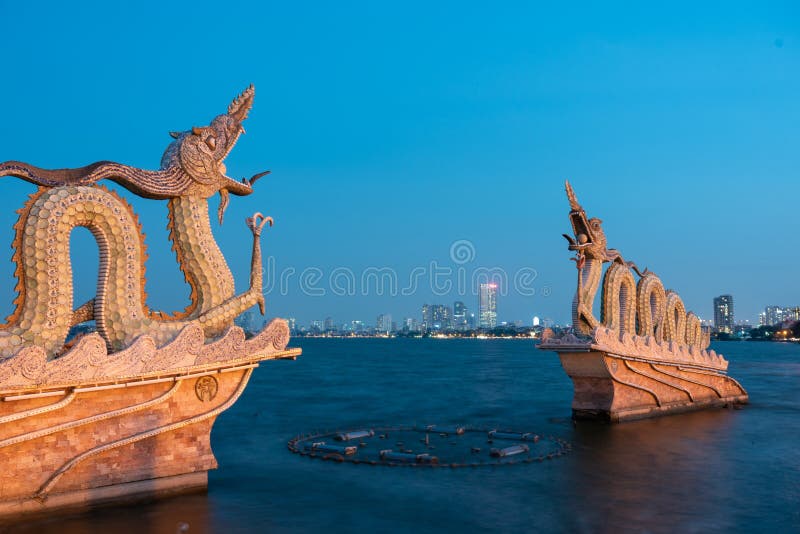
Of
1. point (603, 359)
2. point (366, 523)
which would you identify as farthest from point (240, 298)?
point (603, 359)

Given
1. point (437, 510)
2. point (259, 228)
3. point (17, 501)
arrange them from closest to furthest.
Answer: point (17, 501) < point (437, 510) < point (259, 228)

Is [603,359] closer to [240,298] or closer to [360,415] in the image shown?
[360,415]

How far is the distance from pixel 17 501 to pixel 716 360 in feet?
98.0

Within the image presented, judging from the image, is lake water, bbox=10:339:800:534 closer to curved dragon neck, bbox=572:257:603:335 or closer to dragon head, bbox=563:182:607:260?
curved dragon neck, bbox=572:257:603:335

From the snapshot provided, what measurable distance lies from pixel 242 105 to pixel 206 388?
23.2ft

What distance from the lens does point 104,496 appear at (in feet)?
51.4

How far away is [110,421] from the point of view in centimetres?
1577

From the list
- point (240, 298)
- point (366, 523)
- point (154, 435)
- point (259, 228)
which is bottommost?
point (366, 523)

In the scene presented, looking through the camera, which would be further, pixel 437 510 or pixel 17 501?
pixel 437 510

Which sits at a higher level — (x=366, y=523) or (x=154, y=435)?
(x=154, y=435)

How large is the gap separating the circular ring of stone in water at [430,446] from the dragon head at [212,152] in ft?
29.6

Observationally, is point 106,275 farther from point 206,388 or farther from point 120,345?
point 206,388

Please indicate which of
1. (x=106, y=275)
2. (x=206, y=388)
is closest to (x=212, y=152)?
(x=106, y=275)

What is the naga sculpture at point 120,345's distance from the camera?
14570mm
